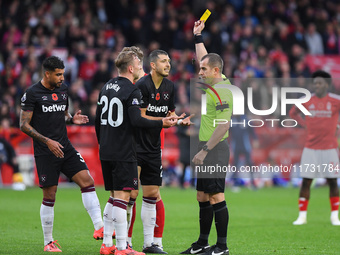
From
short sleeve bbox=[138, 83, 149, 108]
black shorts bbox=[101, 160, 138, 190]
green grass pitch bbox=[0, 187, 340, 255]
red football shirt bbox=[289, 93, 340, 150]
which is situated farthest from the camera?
red football shirt bbox=[289, 93, 340, 150]

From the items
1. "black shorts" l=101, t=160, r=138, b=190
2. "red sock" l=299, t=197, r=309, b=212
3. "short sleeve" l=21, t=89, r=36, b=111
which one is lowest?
"red sock" l=299, t=197, r=309, b=212

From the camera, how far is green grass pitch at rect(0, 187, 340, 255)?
8.48m

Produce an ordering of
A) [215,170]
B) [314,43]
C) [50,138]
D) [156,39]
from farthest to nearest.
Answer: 1. [314,43]
2. [156,39]
3. [50,138]
4. [215,170]

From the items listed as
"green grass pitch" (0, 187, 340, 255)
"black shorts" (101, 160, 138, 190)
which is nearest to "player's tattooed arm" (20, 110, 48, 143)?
"black shorts" (101, 160, 138, 190)

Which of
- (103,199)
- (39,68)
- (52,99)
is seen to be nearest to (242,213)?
(103,199)

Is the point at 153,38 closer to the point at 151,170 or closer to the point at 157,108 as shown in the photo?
the point at 157,108

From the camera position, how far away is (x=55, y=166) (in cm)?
834

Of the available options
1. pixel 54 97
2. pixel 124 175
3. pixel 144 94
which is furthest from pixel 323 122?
pixel 124 175

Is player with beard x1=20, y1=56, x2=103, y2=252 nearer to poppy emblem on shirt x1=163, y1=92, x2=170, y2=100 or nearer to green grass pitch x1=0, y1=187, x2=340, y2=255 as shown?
green grass pitch x1=0, y1=187, x2=340, y2=255

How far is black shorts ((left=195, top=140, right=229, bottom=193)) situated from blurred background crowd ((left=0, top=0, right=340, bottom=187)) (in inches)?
458

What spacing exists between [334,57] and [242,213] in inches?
511

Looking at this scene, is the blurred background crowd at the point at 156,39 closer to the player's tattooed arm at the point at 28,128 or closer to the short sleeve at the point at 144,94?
the player's tattooed arm at the point at 28,128

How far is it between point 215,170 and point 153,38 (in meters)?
15.5

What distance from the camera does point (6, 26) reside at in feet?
71.0
